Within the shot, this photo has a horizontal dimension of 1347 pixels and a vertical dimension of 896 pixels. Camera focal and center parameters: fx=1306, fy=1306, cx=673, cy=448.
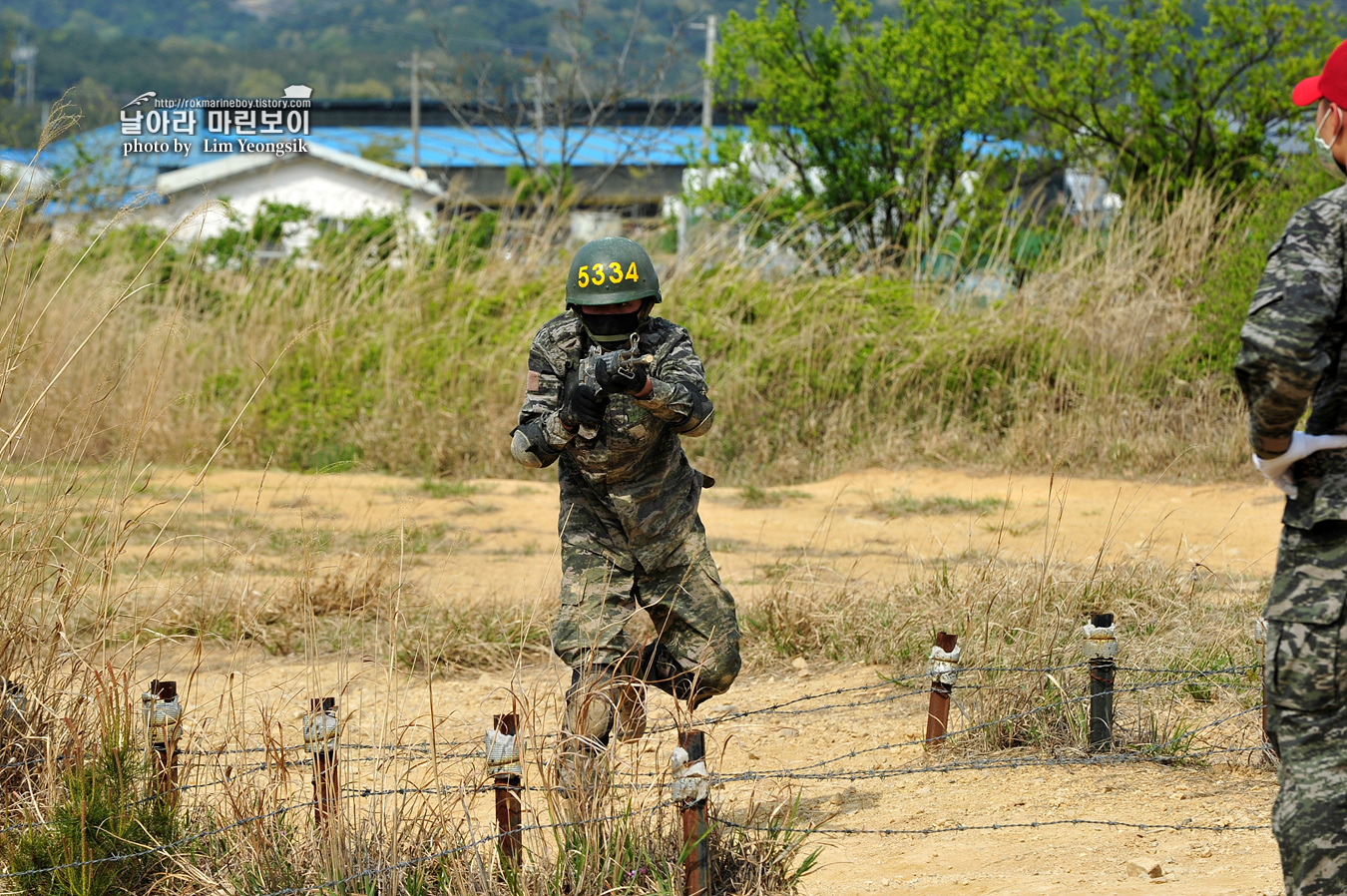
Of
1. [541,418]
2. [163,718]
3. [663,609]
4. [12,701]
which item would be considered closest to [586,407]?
[541,418]

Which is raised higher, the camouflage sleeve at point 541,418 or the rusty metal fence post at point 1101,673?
the camouflage sleeve at point 541,418

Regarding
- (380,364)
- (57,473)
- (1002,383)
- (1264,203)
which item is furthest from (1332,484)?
(380,364)

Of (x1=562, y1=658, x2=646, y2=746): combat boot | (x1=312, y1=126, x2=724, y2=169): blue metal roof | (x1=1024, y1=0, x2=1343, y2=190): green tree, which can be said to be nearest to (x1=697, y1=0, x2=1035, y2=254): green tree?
(x1=1024, y1=0, x2=1343, y2=190): green tree

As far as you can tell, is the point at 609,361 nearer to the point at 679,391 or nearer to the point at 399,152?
the point at 679,391

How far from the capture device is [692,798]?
2.93 m

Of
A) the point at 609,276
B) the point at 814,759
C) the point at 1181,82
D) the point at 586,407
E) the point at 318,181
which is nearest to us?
the point at 586,407

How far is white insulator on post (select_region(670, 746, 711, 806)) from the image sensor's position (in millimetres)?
2924

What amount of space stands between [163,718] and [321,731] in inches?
19.2

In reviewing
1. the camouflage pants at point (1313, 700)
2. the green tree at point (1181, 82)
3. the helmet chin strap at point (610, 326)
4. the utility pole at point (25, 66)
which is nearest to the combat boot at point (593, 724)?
the helmet chin strap at point (610, 326)

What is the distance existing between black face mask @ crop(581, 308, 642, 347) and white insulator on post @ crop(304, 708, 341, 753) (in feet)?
4.41

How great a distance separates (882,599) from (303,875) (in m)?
3.31

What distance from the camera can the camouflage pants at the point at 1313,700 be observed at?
2373 millimetres

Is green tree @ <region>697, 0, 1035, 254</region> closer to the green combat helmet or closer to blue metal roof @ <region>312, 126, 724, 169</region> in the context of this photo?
the green combat helmet

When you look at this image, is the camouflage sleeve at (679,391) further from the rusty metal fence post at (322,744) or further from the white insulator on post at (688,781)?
the rusty metal fence post at (322,744)
